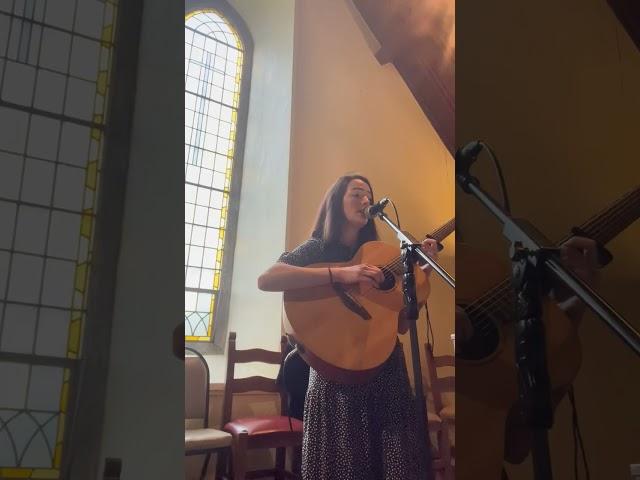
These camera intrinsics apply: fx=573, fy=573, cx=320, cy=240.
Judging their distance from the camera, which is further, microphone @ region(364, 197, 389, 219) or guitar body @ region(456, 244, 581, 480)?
guitar body @ region(456, 244, 581, 480)

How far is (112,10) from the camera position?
1104 millimetres

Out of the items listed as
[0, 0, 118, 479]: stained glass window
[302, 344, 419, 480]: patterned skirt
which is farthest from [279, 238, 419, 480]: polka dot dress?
[0, 0, 118, 479]: stained glass window

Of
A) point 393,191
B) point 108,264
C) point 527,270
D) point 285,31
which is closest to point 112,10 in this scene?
point 108,264

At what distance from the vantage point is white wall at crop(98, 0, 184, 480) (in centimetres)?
96

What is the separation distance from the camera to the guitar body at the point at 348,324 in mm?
558

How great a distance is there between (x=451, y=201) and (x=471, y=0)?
37 cm

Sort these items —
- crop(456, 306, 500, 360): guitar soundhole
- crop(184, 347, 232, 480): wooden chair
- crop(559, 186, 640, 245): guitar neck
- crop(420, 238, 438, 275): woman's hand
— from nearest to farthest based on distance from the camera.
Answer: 1. crop(184, 347, 232, 480): wooden chair
2. crop(420, 238, 438, 275): woman's hand
3. crop(456, 306, 500, 360): guitar soundhole
4. crop(559, 186, 640, 245): guitar neck

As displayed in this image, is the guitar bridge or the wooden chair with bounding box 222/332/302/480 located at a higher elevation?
the guitar bridge

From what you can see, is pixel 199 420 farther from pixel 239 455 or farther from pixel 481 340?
pixel 481 340

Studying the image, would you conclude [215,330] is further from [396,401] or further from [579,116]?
[579,116]

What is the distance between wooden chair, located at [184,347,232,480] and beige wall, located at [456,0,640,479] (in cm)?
38

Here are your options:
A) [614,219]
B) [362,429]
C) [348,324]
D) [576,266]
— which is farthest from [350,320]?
[614,219]

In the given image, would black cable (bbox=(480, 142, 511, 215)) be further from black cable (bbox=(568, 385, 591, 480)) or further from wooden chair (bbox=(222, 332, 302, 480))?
wooden chair (bbox=(222, 332, 302, 480))

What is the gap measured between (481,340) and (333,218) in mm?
315
